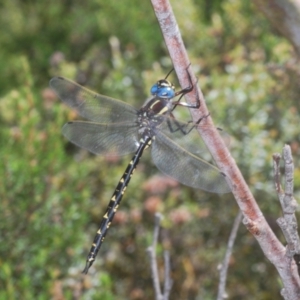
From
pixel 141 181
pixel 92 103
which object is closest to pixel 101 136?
pixel 92 103

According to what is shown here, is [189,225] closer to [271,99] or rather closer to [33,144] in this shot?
[271,99]

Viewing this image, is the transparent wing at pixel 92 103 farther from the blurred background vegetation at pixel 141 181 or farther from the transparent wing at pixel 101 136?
the blurred background vegetation at pixel 141 181

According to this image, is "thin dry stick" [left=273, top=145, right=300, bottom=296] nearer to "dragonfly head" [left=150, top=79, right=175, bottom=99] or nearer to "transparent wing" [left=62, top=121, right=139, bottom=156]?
"dragonfly head" [left=150, top=79, right=175, bottom=99]

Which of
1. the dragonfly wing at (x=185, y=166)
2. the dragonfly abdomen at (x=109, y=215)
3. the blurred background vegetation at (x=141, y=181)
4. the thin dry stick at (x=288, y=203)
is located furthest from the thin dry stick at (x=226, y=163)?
the blurred background vegetation at (x=141, y=181)

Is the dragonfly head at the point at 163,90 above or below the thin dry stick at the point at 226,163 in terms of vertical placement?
above

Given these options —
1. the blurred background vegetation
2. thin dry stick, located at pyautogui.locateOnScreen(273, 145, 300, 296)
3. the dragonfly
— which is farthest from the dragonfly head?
thin dry stick, located at pyautogui.locateOnScreen(273, 145, 300, 296)

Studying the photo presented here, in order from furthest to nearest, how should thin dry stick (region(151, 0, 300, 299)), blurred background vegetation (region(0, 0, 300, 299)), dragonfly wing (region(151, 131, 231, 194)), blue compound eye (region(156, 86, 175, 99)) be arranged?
blurred background vegetation (region(0, 0, 300, 299))
blue compound eye (region(156, 86, 175, 99))
dragonfly wing (region(151, 131, 231, 194))
thin dry stick (region(151, 0, 300, 299))

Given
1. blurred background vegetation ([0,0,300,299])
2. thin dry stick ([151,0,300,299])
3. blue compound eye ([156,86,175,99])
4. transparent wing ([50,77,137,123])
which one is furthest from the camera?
blurred background vegetation ([0,0,300,299])

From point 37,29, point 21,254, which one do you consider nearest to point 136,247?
point 21,254
